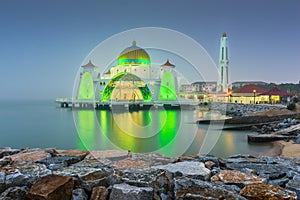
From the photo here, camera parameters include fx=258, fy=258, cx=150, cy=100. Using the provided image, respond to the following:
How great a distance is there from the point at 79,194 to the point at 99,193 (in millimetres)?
172

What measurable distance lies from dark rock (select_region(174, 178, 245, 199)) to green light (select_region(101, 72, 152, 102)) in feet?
123

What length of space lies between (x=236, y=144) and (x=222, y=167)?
25.3 feet

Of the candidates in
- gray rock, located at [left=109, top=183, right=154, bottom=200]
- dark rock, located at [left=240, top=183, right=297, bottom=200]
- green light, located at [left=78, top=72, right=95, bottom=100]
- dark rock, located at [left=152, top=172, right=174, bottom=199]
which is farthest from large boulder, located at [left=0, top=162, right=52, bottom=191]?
green light, located at [left=78, top=72, right=95, bottom=100]

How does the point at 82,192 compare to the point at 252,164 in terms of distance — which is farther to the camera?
the point at 252,164

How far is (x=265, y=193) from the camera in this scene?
216cm

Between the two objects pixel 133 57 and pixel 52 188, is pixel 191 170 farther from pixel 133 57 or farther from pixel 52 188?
pixel 133 57

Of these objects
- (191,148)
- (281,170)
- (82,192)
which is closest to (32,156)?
(82,192)

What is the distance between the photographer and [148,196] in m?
2.23

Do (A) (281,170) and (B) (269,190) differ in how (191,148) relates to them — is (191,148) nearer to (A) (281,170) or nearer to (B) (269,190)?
(A) (281,170)

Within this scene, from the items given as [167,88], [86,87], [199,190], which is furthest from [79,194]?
[86,87]

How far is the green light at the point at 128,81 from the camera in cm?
3992

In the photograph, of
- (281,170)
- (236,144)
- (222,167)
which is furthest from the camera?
(236,144)

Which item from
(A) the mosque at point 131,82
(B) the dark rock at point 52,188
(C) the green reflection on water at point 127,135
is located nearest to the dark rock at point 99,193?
(B) the dark rock at point 52,188

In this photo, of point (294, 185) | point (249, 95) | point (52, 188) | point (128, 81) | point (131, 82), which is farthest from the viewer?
point (128, 81)
